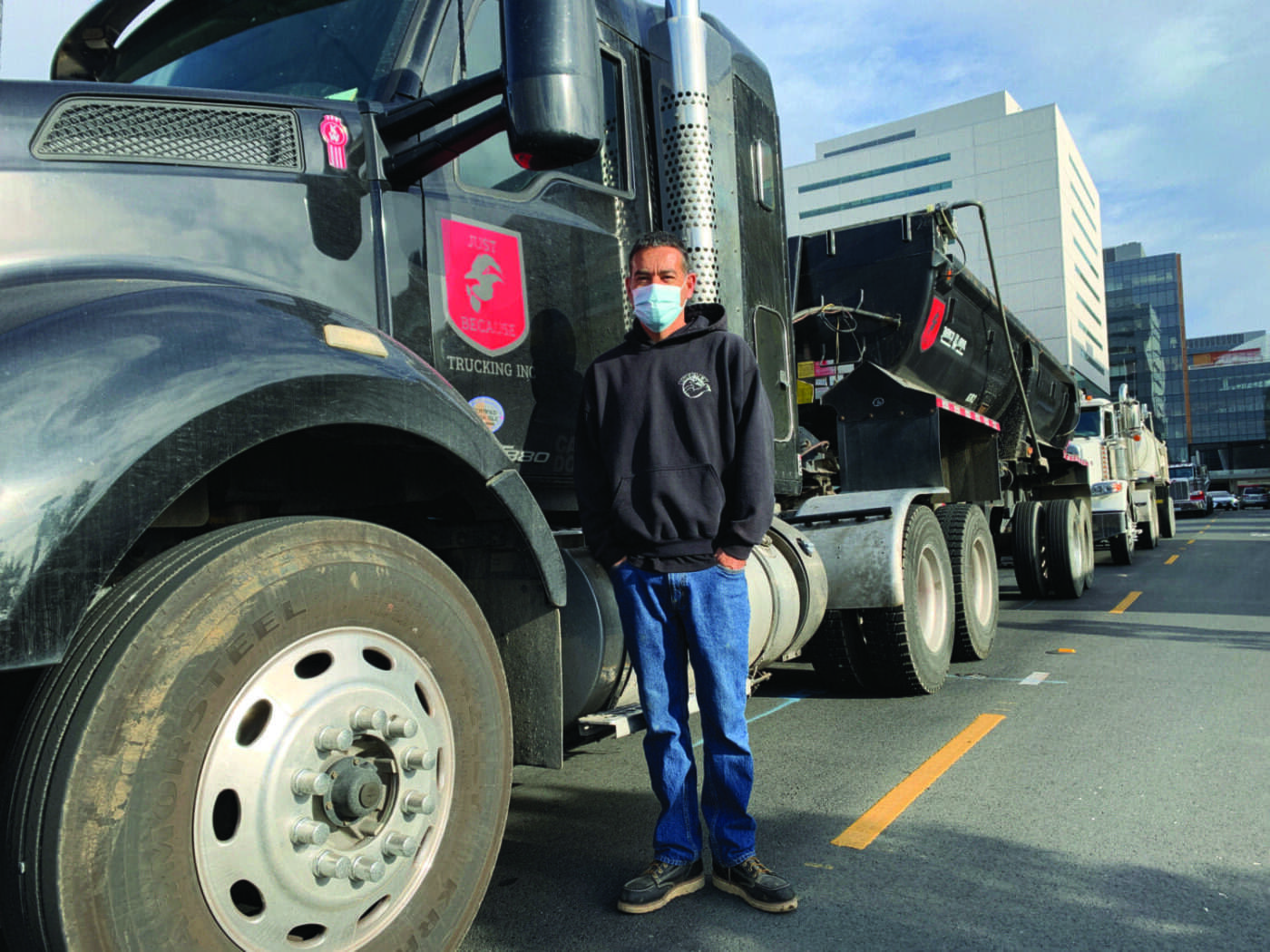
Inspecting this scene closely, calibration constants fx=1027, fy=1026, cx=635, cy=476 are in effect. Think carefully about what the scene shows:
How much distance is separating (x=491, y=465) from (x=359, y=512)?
1.81 ft

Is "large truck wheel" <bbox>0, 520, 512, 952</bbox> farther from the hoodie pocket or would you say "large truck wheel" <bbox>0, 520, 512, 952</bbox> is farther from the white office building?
the white office building

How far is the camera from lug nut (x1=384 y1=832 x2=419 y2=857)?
216 cm

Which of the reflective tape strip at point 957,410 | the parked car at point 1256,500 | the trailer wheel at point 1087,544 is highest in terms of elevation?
the reflective tape strip at point 957,410

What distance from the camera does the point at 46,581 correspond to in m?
1.67

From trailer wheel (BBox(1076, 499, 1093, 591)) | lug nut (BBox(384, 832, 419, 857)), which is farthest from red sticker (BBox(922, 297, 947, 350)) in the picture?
lug nut (BBox(384, 832, 419, 857))

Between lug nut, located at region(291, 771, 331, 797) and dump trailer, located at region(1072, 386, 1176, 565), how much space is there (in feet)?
47.6

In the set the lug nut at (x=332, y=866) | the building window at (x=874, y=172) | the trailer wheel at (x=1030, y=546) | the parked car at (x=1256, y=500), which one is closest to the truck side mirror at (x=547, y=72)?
the lug nut at (x=332, y=866)

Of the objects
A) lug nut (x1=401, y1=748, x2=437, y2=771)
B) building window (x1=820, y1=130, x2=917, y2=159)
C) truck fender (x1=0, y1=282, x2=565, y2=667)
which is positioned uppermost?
building window (x1=820, y1=130, x2=917, y2=159)

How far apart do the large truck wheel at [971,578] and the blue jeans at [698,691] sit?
3713 millimetres

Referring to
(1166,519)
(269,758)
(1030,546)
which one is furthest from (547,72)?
(1166,519)

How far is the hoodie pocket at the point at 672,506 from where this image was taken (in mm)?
2979

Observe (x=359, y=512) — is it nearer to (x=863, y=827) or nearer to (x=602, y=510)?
(x=602, y=510)

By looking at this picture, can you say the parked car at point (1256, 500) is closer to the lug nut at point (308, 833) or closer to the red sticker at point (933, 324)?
the red sticker at point (933, 324)

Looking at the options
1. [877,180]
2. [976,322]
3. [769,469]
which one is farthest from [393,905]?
[877,180]
